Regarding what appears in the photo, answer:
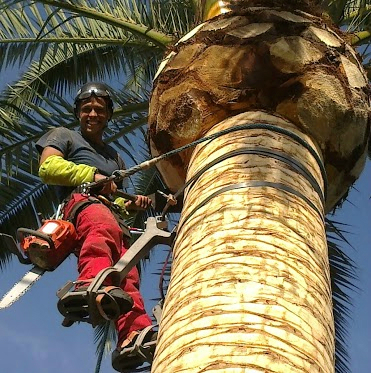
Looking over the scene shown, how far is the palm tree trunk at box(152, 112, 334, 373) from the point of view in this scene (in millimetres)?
2043

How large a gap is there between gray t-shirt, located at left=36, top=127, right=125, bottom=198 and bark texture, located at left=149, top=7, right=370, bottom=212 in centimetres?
100

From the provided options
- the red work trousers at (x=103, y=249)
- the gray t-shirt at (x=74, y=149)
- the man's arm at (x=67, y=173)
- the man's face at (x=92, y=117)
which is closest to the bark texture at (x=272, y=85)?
the red work trousers at (x=103, y=249)

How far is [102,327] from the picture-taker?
23.6 feet

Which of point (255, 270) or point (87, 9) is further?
point (87, 9)

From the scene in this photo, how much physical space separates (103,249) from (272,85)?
107cm

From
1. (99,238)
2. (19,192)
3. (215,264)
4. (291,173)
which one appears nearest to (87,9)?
(19,192)

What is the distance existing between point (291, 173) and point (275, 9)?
3.14ft

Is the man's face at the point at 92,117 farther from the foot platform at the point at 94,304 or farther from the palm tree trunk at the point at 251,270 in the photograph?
the palm tree trunk at the point at 251,270

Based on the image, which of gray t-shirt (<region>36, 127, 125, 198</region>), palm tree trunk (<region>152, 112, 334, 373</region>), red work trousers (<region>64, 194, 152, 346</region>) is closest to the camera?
palm tree trunk (<region>152, 112, 334, 373</region>)

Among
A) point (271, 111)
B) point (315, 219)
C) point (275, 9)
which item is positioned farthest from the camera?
point (275, 9)

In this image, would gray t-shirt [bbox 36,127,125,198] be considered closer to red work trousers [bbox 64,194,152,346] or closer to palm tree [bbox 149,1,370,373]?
red work trousers [bbox 64,194,152,346]

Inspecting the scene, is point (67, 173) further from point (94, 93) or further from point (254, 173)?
point (254, 173)

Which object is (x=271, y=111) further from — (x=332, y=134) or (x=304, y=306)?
(x=304, y=306)

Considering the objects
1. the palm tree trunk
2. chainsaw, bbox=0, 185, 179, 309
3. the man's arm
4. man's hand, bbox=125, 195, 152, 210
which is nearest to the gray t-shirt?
the man's arm
